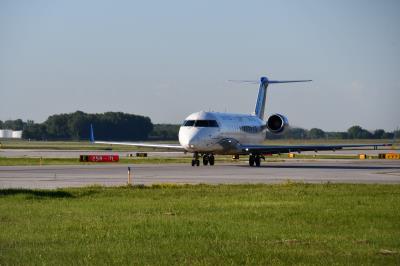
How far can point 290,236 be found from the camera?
Result: 1619 centimetres

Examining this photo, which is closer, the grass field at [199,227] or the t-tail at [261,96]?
the grass field at [199,227]

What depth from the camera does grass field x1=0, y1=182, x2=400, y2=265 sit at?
13.8 m

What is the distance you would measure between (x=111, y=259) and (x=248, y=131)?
4615 centimetres

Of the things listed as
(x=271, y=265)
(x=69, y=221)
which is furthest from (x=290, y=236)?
(x=69, y=221)

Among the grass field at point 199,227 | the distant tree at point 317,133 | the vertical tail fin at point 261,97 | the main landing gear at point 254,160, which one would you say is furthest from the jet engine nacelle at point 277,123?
the distant tree at point 317,133

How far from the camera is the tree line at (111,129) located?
530 feet

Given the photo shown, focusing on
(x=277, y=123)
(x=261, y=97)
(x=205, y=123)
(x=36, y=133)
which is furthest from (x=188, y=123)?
(x=36, y=133)

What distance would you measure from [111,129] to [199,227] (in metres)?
154

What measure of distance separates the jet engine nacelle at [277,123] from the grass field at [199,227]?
1227 inches

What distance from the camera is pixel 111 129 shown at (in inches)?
6722

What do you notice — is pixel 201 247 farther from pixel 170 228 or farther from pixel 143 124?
pixel 143 124

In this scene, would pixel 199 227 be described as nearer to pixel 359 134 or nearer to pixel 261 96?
pixel 261 96

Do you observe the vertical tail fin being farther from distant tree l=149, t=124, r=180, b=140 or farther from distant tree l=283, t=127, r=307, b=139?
distant tree l=149, t=124, r=180, b=140

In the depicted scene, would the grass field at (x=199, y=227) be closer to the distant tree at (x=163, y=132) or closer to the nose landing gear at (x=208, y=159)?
the nose landing gear at (x=208, y=159)
